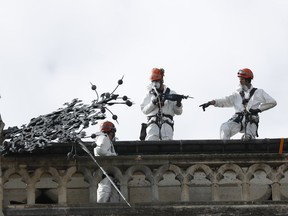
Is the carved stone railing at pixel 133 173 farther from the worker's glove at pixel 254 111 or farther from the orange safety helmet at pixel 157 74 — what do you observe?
the orange safety helmet at pixel 157 74

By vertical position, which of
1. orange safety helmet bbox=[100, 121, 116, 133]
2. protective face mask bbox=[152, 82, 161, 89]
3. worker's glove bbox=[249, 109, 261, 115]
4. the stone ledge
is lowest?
the stone ledge

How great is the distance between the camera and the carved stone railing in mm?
26484

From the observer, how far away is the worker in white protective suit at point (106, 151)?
26.3 meters

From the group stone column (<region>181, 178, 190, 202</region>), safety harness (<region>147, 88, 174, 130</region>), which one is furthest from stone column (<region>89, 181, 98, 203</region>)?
safety harness (<region>147, 88, 174, 130</region>)

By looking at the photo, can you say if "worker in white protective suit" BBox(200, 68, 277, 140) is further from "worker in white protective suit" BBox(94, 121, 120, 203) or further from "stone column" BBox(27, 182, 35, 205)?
"stone column" BBox(27, 182, 35, 205)

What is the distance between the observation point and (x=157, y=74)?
3156 centimetres

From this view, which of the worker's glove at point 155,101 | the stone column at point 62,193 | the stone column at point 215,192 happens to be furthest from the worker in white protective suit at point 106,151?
the worker's glove at point 155,101

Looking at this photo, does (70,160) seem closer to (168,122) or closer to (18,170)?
(18,170)

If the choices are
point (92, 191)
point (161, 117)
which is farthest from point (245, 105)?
point (92, 191)

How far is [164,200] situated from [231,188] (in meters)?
1.06

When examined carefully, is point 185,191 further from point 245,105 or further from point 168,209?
point 245,105

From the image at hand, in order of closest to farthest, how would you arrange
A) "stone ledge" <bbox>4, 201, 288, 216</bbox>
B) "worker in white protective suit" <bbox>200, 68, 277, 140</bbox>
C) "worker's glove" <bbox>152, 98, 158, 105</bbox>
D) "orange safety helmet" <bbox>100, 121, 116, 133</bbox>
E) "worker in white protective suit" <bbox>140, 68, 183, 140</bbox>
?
"stone ledge" <bbox>4, 201, 288, 216</bbox> → "orange safety helmet" <bbox>100, 121, 116, 133</bbox> → "worker in white protective suit" <bbox>200, 68, 277, 140</bbox> → "worker in white protective suit" <bbox>140, 68, 183, 140</bbox> → "worker's glove" <bbox>152, 98, 158, 105</bbox>

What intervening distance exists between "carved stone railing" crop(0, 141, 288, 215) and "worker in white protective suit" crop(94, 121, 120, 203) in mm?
137

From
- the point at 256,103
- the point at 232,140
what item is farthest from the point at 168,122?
the point at 232,140
